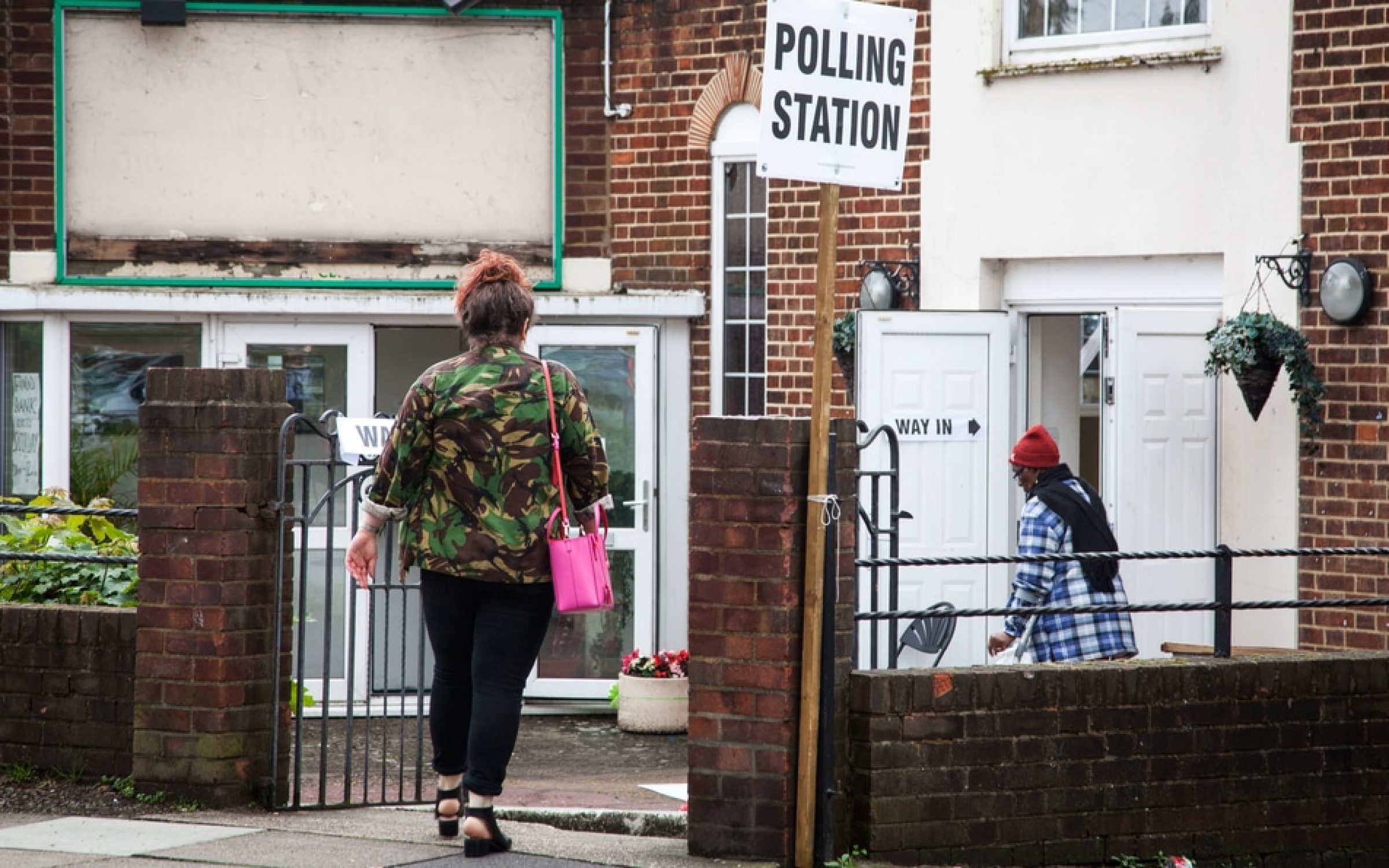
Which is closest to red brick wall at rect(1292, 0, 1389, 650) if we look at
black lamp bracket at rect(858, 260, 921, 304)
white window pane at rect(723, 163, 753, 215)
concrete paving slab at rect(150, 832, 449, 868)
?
black lamp bracket at rect(858, 260, 921, 304)

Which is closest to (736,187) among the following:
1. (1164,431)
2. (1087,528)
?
(1164,431)

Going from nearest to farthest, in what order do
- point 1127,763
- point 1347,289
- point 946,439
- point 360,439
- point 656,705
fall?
point 1127,763
point 360,439
point 1347,289
point 946,439
point 656,705

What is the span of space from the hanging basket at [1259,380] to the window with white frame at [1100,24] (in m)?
1.76

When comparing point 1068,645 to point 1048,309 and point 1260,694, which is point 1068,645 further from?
point 1048,309

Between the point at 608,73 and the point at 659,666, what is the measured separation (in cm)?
358

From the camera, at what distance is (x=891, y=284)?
33.3 feet

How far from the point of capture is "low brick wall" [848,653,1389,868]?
5.83m

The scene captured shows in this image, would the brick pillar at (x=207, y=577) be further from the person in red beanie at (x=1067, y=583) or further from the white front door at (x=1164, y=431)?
the white front door at (x=1164, y=431)

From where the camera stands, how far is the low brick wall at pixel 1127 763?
19.1ft

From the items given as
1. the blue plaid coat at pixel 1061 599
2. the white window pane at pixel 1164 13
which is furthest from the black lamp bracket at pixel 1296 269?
the blue plaid coat at pixel 1061 599

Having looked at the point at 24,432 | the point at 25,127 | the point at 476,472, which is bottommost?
the point at 476,472

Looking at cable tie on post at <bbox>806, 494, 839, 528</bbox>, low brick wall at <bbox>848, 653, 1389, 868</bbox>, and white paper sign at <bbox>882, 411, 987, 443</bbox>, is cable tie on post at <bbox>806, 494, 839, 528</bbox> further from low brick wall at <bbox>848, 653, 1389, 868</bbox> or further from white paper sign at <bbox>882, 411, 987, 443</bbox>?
white paper sign at <bbox>882, 411, 987, 443</bbox>

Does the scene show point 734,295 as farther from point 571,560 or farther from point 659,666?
point 571,560

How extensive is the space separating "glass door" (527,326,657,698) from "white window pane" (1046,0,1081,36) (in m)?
2.85
